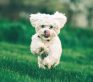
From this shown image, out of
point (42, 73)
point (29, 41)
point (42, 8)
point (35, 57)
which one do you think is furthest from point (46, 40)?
point (42, 8)

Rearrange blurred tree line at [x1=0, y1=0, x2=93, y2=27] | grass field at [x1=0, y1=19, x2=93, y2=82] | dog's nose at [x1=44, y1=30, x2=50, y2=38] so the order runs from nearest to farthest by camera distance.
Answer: grass field at [x1=0, y1=19, x2=93, y2=82] < dog's nose at [x1=44, y1=30, x2=50, y2=38] < blurred tree line at [x1=0, y1=0, x2=93, y2=27]

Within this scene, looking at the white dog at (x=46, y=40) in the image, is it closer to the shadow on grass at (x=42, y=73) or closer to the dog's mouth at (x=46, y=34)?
the dog's mouth at (x=46, y=34)

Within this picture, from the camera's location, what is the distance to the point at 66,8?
32.8 metres

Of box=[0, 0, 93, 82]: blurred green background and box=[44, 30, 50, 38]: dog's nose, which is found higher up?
box=[44, 30, 50, 38]: dog's nose

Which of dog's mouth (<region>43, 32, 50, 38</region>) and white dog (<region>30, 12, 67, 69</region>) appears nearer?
dog's mouth (<region>43, 32, 50, 38</region>)

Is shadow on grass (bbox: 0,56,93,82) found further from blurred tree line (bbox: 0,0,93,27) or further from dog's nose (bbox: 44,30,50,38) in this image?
blurred tree line (bbox: 0,0,93,27)

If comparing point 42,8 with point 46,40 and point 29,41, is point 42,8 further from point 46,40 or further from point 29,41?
point 46,40

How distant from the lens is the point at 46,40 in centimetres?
1072

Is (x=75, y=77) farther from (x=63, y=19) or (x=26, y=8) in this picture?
(x=26, y=8)

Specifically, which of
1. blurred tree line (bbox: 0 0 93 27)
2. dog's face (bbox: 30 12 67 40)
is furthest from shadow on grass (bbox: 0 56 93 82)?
blurred tree line (bbox: 0 0 93 27)

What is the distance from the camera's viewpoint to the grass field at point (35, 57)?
33.4 ft

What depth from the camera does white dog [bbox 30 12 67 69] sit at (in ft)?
34.6

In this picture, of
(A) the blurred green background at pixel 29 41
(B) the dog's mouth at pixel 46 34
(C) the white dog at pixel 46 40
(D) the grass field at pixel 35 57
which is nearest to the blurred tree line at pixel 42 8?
(A) the blurred green background at pixel 29 41

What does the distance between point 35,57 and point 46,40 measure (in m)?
5.59
